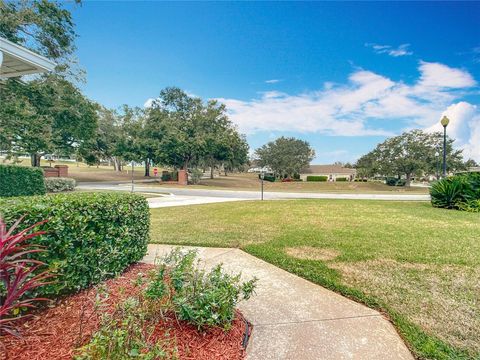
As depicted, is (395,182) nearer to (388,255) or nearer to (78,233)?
(388,255)

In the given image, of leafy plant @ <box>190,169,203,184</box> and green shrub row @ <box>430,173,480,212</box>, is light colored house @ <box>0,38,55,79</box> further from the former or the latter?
leafy plant @ <box>190,169,203,184</box>

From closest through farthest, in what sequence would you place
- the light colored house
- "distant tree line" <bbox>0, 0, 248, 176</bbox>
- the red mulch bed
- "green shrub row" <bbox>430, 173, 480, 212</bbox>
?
the red mulch bed < the light colored house < "green shrub row" <bbox>430, 173, 480, 212</bbox> < "distant tree line" <bbox>0, 0, 248, 176</bbox>

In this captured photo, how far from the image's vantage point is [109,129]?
3569cm

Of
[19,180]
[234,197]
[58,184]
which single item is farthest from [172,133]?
[19,180]

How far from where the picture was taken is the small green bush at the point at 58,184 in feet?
47.3

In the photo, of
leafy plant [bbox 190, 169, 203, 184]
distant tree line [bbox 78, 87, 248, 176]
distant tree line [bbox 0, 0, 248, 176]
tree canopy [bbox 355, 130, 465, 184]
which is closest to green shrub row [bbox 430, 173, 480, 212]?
distant tree line [bbox 0, 0, 248, 176]

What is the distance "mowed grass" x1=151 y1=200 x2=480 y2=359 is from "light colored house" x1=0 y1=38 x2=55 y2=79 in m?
3.65

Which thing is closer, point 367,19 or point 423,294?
point 423,294

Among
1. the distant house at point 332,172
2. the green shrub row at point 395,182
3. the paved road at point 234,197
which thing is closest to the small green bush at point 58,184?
the paved road at point 234,197

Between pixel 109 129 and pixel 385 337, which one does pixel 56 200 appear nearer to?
pixel 385 337

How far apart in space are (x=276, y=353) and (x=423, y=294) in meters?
2.12

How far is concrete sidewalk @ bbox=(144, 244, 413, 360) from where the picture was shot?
1.94m

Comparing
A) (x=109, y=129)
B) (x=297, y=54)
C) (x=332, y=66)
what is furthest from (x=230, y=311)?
(x=109, y=129)

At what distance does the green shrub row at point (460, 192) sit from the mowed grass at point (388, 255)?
1742 millimetres
